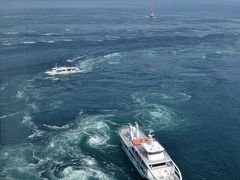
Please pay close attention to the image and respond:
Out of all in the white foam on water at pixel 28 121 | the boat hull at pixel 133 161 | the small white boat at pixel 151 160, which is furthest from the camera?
the white foam on water at pixel 28 121

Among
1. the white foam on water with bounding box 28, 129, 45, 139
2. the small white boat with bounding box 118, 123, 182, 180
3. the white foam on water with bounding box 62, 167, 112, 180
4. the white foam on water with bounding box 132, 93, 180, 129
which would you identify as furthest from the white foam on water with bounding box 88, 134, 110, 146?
the white foam on water with bounding box 132, 93, 180, 129

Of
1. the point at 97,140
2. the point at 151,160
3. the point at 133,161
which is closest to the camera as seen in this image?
the point at 151,160

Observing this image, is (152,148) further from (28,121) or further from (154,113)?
(28,121)

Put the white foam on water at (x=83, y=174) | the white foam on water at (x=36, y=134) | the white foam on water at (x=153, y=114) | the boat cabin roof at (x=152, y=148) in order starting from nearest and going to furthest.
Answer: the white foam on water at (x=83, y=174) → the boat cabin roof at (x=152, y=148) → the white foam on water at (x=36, y=134) → the white foam on water at (x=153, y=114)

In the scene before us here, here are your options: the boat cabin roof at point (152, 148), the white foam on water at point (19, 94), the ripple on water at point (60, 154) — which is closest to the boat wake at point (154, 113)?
the ripple on water at point (60, 154)

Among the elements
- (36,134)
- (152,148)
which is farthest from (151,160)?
(36,134)

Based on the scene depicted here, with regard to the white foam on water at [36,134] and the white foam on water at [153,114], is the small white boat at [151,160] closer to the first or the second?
the white foam on water at [153,114]

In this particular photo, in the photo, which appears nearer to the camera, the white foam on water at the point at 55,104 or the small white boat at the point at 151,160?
the small white boat at the point at 151,160

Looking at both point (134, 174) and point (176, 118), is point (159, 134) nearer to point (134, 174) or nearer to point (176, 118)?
point (176, 118)

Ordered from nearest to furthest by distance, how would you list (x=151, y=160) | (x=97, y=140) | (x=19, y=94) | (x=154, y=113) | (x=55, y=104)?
(x=151, y=160), (x=97, y=140), (x=154, y=113), (x=55, y=104), (x=19, y=94)

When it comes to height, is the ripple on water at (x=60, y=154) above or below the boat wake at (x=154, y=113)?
below
